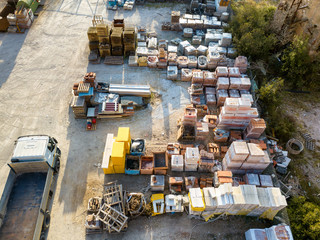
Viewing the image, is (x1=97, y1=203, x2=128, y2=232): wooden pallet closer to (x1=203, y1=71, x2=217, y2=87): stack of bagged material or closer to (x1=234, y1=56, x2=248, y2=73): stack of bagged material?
(x1=203, y1=71, x2=217, y2=87): stack of bagged material

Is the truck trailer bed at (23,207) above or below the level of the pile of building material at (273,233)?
below

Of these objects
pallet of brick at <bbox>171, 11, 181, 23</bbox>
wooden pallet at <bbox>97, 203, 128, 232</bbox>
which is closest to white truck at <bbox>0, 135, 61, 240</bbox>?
wooden pallet at <bbox>97, 203, 128, 232</bbox>

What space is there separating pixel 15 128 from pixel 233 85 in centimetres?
1697

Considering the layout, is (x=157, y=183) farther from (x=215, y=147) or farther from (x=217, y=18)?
(x=217, y=18)

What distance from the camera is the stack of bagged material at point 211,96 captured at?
17.8m

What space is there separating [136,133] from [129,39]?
942 centimetres

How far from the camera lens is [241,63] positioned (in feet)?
62.5

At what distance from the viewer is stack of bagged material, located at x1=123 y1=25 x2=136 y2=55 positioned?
20109mm

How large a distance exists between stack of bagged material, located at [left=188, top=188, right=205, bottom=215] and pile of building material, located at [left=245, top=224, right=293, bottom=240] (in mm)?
2869

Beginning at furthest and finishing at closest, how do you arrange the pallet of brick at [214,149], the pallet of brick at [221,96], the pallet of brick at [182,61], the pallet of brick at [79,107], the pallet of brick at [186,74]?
the pallet of brick at [182,61] < the pallet of brick at [186,74] < the pallet of brick at [221,96] < the pallet of brick at [79,107] < the pallet of brick at [214,149]

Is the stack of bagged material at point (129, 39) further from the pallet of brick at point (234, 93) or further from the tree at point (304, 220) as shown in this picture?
the tree at point (304, 220)

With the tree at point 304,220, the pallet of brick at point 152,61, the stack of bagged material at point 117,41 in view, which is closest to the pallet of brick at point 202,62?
the pallet of brick at point 152,61

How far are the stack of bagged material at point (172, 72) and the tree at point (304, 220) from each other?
12822 millimetres

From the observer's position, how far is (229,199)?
11750 millimetres
